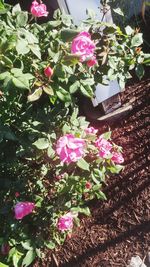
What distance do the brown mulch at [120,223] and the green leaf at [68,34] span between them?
1456 millimetres

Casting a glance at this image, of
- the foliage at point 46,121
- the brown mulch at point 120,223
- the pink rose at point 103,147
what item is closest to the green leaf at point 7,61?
the foliage at point 46,121

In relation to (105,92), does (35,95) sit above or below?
above

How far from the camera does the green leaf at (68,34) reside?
1.73 meters

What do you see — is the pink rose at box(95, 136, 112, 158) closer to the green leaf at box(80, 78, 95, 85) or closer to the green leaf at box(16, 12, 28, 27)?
the green leaf at box(80, 78, 95, 85)

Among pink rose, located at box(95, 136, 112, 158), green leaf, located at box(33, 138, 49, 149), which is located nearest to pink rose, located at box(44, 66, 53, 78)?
green leaf, located at box(33, 138, 49, 149)

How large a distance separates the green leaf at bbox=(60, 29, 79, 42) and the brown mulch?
1456 millimetres

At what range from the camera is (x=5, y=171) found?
2549mm

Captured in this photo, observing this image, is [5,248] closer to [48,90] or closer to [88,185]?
[88,185]

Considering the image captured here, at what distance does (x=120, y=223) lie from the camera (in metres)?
2.81

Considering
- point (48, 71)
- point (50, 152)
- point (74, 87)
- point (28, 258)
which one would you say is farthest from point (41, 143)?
point (28, 258)

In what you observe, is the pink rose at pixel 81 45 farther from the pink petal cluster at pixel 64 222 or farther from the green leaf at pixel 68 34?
the pink petal cluster at pixel 64 222

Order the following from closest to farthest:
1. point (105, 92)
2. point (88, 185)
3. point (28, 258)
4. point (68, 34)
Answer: point (68, 34), point (28, 258), point (88, 185), point (105, 92)

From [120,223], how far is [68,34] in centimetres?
150

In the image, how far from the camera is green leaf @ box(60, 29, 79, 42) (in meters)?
1.73
